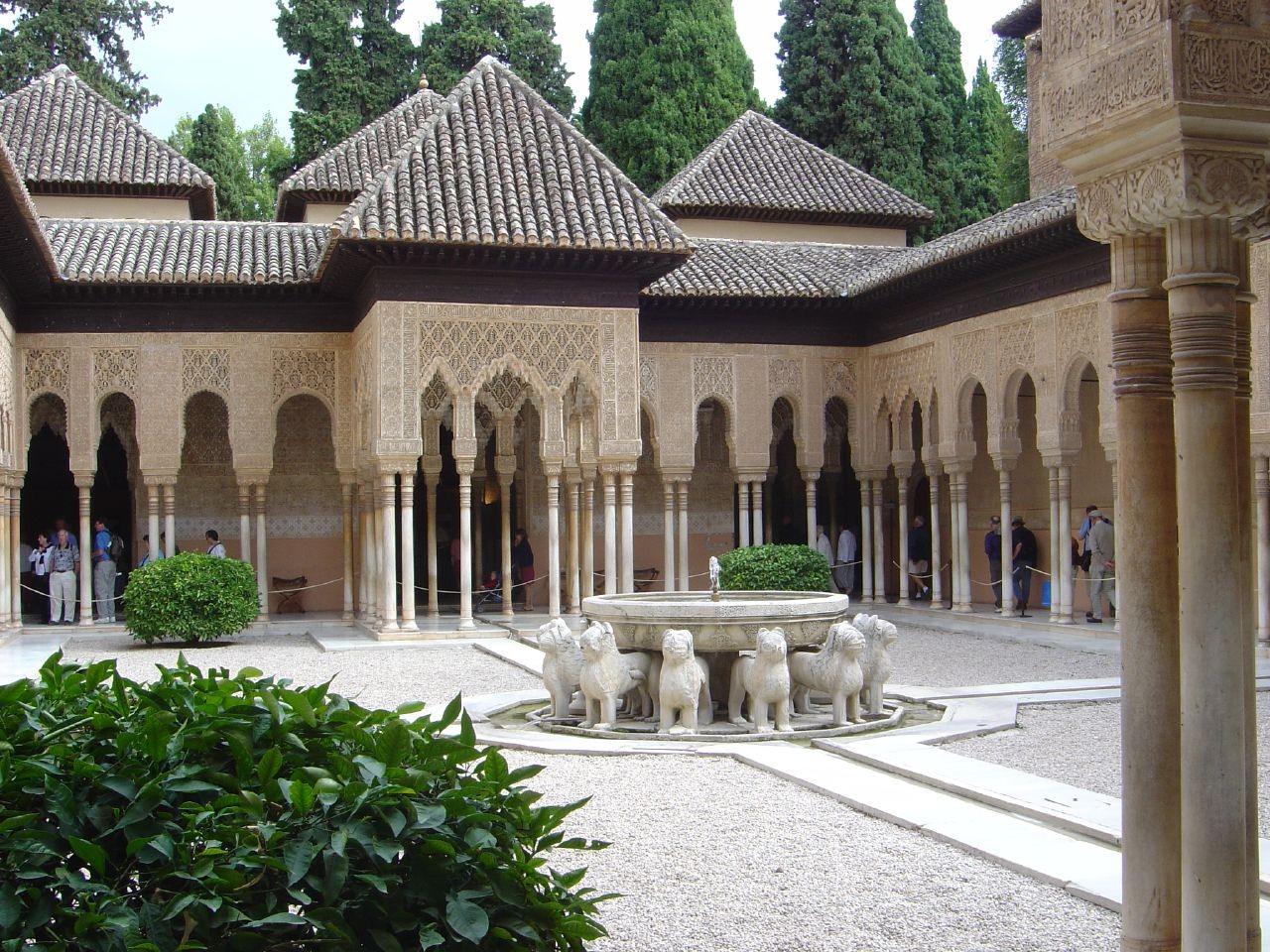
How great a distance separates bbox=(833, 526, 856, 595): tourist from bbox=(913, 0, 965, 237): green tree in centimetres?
942

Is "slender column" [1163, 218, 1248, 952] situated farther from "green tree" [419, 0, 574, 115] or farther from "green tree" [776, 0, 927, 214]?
"green tree" [419, 0, 574, 115]

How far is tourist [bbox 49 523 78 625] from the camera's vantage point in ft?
65.0

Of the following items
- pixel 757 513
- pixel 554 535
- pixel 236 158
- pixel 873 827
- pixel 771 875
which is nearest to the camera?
pixel 771 875

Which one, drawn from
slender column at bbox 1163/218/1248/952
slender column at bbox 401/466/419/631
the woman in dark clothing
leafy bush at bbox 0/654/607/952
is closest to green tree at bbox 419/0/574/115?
the woman in dark clothing

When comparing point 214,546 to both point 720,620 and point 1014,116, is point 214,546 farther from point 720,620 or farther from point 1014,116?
point 1014,116

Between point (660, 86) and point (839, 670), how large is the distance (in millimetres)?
25750

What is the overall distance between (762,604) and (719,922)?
4486mm

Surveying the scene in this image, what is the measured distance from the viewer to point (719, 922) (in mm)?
4969

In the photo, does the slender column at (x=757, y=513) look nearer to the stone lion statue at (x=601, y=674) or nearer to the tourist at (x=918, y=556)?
the tourist at (x=918, y=556)

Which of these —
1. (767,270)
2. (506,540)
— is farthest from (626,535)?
(767,270)

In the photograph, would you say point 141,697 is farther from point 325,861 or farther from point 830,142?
point 830,142

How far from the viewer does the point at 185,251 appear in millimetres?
19859

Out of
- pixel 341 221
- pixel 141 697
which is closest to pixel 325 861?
pixel 141 697

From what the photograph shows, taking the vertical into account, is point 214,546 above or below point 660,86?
below
